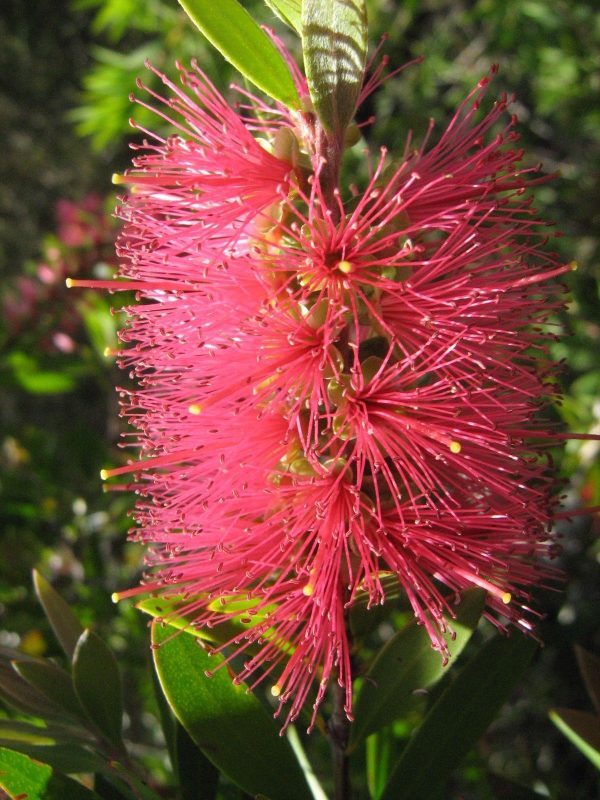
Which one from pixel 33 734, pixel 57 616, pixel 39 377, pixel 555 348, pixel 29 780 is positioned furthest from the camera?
pixel 39 377

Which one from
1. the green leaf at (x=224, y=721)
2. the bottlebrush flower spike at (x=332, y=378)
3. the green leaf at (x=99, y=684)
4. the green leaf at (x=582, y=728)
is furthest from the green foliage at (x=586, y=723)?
the green leaf at (x=99, y=684)

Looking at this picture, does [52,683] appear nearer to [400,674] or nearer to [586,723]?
[400,674]

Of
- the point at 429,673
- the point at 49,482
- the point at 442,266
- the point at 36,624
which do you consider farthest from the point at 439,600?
the point at 49,482

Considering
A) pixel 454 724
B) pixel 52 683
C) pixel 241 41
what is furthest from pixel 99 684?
pixel 241 41

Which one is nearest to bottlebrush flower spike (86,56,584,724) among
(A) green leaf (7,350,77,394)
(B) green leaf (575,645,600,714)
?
(B) green leaf (575,645,600,714)

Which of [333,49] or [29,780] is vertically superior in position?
[333,49]
